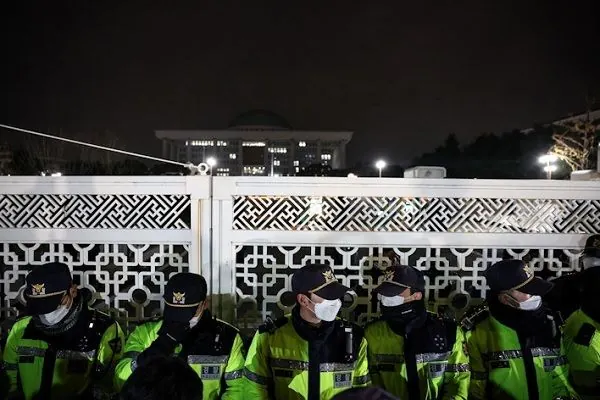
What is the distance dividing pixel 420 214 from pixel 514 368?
1724mm

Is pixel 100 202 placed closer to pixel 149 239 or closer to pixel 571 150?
pixel 149 239

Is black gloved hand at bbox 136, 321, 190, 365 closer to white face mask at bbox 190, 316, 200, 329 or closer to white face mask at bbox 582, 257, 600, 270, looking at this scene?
white face mask at bbox 190, 316, 200, 329

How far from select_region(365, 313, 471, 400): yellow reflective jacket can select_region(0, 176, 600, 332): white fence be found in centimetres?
133

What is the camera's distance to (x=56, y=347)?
3.36 meters

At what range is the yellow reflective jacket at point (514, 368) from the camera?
10.6 ft

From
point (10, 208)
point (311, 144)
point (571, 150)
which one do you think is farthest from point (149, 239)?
point (311, 144)

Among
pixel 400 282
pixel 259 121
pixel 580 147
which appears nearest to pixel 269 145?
pixel 259 121

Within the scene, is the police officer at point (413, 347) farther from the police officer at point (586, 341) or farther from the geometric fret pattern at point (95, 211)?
the geometric fret pattern at point (95, 211)

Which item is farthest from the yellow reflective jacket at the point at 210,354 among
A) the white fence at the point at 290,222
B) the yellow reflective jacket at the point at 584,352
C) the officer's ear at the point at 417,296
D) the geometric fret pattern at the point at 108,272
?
the yellow reflective jacket at the point at 584,352

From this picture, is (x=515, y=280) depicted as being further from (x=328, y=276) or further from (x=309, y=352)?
(x=309, y=352)

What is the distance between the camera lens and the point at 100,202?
4.75 metres

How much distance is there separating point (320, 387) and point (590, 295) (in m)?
2.10

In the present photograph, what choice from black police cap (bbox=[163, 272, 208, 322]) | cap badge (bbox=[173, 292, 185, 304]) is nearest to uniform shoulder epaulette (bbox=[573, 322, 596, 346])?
black police cap (bbox=[163, 272, 208, 322])

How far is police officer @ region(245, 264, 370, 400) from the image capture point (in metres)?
3.03
